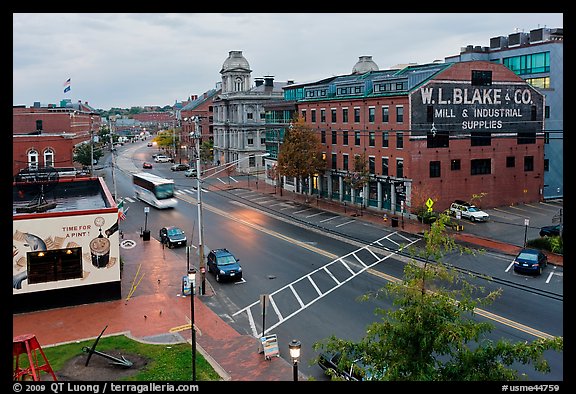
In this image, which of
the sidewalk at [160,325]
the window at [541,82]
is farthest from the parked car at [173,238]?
the window at [541,82]

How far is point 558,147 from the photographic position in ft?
194

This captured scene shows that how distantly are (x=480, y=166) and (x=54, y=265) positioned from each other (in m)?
39.3

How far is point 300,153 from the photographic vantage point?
57750 millimetres

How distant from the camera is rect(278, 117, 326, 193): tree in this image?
57781 mm

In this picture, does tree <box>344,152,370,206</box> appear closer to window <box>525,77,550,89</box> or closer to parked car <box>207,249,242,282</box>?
parked car <box>207,249,242,282</box>

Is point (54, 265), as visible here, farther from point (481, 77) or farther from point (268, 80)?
point (268, 80)

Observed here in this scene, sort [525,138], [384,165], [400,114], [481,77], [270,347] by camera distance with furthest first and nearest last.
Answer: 1. [525,138]
2. [384,165]
3. [481,77]
4. [400,114]
5. [270,347]

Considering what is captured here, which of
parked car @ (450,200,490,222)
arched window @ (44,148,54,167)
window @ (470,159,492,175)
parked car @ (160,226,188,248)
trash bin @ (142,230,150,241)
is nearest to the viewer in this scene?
parked car @ (160,226,188,248)

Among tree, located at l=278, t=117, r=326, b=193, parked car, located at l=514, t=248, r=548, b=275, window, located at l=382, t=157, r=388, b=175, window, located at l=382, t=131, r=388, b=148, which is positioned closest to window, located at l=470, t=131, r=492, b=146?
window, located at l=382, t=131, r=388, b=148

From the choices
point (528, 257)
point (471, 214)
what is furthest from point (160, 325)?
point (471, 214)

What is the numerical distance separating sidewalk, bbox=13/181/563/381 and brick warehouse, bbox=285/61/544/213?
15799mm

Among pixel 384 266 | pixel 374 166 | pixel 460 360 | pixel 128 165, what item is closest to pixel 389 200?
pixel 374 166

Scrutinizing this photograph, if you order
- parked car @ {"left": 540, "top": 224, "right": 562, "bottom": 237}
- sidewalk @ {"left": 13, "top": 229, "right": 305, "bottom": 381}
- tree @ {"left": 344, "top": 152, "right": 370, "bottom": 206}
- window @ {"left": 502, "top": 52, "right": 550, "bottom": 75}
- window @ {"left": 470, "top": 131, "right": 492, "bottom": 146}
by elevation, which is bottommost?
sidewalk @ {"left": 13, "top": 229, "right": 305, "bottom": 381}
